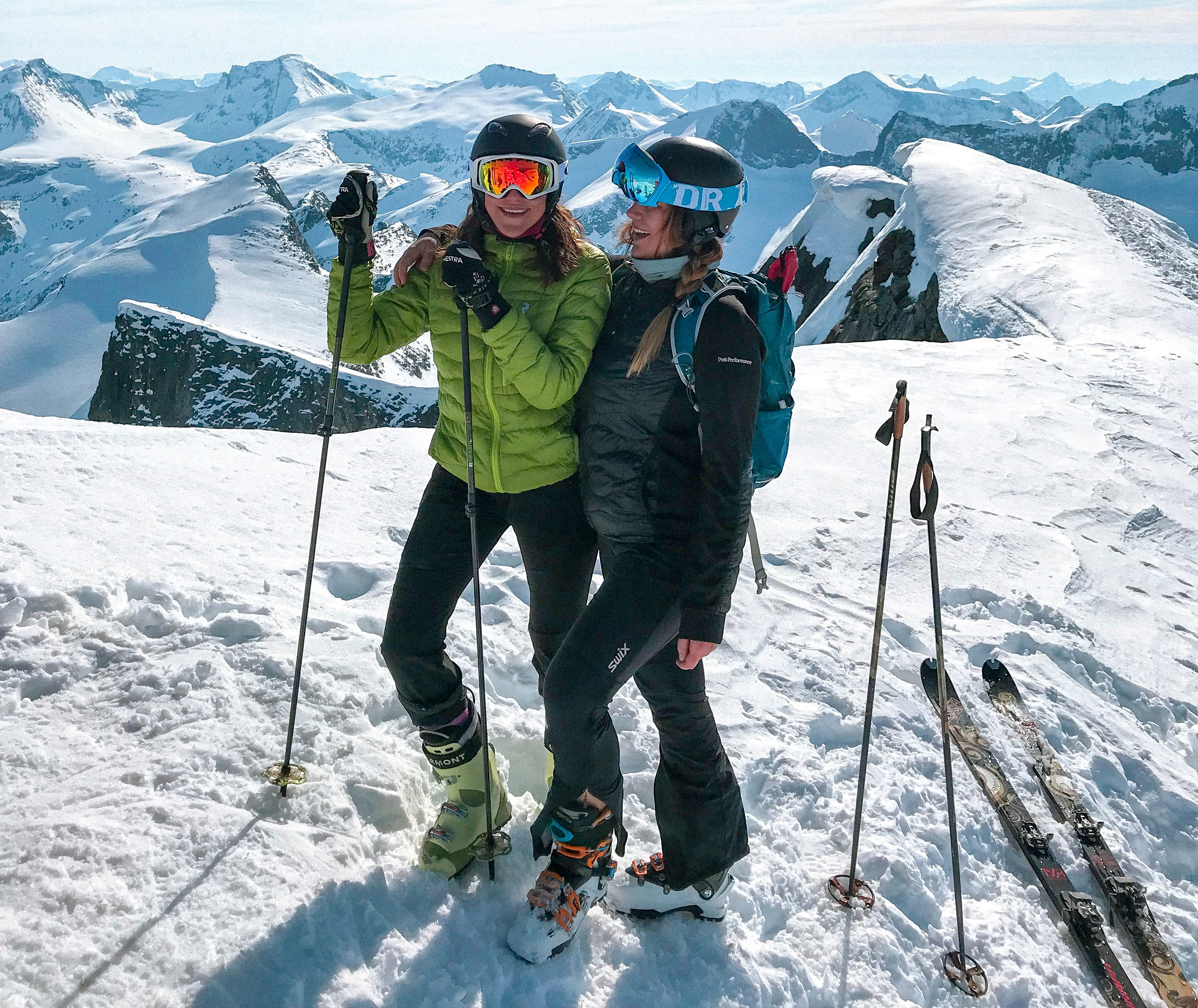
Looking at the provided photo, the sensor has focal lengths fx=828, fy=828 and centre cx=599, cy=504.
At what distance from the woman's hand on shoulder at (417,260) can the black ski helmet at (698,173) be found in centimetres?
105

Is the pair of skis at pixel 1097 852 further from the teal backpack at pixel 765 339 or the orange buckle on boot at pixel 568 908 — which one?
the teal backpack at pixel 765 339

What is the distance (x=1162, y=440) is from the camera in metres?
11.4

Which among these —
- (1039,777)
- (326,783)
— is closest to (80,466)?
(326,783)

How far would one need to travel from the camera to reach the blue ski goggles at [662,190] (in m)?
3.32

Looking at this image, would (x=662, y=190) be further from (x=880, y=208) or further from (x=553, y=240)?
(x=880, y=208)

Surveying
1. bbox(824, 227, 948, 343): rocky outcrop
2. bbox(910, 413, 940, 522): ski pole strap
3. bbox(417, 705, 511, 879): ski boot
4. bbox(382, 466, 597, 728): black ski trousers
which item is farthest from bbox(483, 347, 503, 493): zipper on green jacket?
bbox(824, 227, 948, 343): rocky outcrop

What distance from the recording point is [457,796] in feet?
12.7

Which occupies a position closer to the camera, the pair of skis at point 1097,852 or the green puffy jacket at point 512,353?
the green puffy jacket at point 512,353

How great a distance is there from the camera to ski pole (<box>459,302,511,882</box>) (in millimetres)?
3438

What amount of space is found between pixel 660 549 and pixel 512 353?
98 centimetres

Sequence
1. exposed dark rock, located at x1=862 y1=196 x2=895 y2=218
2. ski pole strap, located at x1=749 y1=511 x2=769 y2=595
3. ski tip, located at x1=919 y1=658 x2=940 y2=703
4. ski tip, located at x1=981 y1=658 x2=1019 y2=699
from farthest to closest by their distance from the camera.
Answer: exposed dark rock, located at x1=862 y1=196 x2=895 y2=218
ski tip, located at x1=981 y1=658 x2=1019 y2=699
ski tip, located at x1=919 y1=658 x2=940 y2=703
ski pole strap, located at x1=749 y1=511 x2=769 y2=595

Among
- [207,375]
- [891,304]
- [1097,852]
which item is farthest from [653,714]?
[207,375]

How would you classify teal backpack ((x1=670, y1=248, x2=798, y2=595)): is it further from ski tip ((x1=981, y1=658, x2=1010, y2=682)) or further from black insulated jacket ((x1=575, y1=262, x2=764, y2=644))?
ski tip ((x1=981, y1=658, x2=1010, y2=682))

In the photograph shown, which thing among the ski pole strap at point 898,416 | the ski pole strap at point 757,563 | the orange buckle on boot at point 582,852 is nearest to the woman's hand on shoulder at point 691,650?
the ski pole strap at point 757,563
